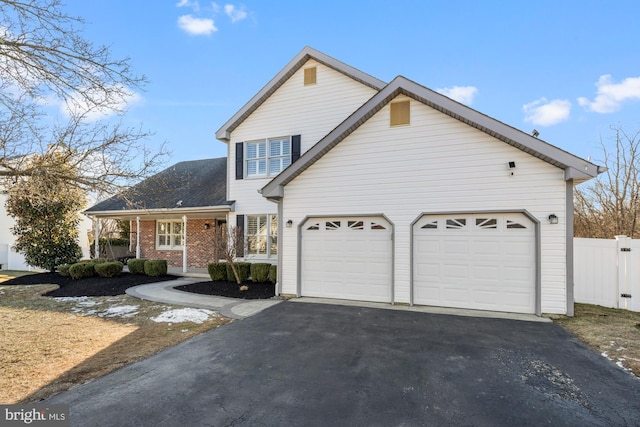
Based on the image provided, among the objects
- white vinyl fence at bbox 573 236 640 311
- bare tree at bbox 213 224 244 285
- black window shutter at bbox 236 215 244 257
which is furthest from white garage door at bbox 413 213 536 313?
black window shutter at bbox 236 215 244 257

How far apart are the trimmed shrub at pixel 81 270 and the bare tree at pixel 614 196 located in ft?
73.1

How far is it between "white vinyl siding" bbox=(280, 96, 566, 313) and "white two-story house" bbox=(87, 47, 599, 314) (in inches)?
1.1

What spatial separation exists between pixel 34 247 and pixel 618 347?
22.2 metres

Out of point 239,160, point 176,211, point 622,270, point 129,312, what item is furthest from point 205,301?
point 622,270

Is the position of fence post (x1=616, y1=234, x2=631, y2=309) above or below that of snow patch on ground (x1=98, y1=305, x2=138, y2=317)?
above

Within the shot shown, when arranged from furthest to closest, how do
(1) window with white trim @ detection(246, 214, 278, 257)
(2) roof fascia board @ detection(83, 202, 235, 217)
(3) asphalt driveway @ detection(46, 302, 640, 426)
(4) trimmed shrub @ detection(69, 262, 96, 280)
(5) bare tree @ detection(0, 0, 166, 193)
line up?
(4) trimmed shrub @ detection(69, 262, 96, 280), (2) roof fascia board @ detection(83, 202, 235, 217), (1) window with white trim @ detection(246, 214, 278, 257), (5) bare tree @ detection(0, 0, 166, 193), (3) asphalt driveway @ detection(46, 302, 640, 426)

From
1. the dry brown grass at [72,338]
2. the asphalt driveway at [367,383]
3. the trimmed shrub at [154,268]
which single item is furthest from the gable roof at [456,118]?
the trimmed shrub at [154,268]

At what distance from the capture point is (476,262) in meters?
7.76

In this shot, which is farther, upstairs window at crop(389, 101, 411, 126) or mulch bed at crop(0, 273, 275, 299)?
mulch bed at crop(0, 273, 275, 299)

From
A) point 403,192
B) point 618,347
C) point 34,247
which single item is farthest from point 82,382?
point 34,247

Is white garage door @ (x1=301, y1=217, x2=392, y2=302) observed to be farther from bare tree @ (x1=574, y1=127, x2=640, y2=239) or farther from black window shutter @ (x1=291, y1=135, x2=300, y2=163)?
bare tree @ (x1=574, y1=127, x2=640, y2=239)

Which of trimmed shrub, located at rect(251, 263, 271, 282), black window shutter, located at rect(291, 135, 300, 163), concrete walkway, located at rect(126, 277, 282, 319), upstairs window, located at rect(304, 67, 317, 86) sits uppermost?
upstairs window, located at rect(304, 67, 317, 86)

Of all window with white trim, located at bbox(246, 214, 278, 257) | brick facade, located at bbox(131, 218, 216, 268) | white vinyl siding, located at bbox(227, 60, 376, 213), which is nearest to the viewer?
white vinyl siding, located at bbox(227, 60, 376, 213)

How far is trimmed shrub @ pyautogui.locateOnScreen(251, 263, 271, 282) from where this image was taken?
37.8ft
